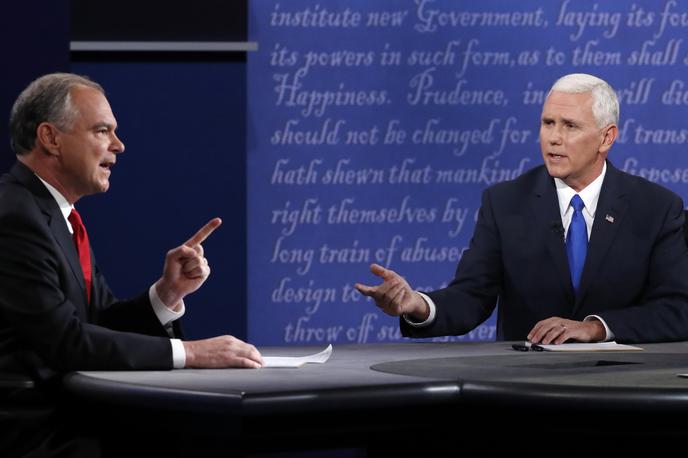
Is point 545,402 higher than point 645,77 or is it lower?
lower

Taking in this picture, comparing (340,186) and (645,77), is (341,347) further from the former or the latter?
(645,77)

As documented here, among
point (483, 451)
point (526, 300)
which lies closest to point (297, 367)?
point (483, 451)

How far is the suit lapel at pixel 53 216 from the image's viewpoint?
264 centimetres

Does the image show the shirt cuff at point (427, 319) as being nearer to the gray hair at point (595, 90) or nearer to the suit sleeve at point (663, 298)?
the suit sleeve at point (663, 298)

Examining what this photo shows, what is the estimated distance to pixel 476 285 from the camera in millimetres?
3619

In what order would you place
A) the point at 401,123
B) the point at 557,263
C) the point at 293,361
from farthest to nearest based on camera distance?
the point at 401,123 → the point at 557,263 → the point at 293,361

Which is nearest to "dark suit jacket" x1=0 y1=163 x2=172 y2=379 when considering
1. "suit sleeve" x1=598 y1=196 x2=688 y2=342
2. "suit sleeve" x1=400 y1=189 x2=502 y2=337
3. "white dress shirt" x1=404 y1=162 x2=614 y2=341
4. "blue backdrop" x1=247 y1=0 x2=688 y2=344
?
"suit sleeve" x1=400 y1=189 x2=502 y2=337

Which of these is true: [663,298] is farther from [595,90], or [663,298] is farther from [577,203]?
[595,90]

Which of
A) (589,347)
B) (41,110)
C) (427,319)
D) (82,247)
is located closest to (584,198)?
(427,319)

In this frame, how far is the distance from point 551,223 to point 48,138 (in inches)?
63.1

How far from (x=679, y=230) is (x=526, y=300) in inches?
21.6

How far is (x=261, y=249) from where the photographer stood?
514 centimetres

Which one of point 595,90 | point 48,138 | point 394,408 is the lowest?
point 394,408

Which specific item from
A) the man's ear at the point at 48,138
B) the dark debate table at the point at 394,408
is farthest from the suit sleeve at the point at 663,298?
the man's ear at the point at 48,138
